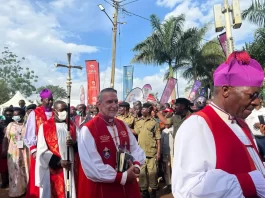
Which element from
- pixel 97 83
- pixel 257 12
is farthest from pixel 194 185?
pixel 257 12

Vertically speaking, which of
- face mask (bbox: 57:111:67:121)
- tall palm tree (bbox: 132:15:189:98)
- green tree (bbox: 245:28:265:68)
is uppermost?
tall palm tree (bbox: 132:15:189:98)

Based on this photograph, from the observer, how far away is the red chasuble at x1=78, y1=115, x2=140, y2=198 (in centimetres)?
362

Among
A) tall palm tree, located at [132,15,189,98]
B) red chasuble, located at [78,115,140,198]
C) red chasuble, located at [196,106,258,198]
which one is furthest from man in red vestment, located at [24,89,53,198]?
tall palm tree, located at [132,15,189,98]

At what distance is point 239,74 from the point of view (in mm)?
1896

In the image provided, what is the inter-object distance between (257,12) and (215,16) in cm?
478

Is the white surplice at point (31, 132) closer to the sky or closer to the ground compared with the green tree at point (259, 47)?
closer to the ground

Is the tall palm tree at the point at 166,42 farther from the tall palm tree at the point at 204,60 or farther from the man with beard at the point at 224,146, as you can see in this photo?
the man with beard at the point at 224,146

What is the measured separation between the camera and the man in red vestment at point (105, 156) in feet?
11.6

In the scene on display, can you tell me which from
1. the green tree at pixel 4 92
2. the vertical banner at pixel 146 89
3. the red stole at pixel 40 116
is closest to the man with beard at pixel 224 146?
the red stole at pixel 40 116

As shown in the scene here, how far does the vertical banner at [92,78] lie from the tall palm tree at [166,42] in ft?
41.0

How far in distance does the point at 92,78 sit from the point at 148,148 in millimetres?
7354

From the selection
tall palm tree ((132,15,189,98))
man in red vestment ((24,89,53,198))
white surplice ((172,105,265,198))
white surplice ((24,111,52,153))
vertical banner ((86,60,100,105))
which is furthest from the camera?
tall palm tree ((132,15,189,98))

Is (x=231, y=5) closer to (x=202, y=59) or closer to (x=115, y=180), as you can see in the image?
(x=115, y=180)

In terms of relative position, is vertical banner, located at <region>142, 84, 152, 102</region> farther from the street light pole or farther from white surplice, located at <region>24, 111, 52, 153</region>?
white surplice, located at <region>24, 111, 52, 153</region>
